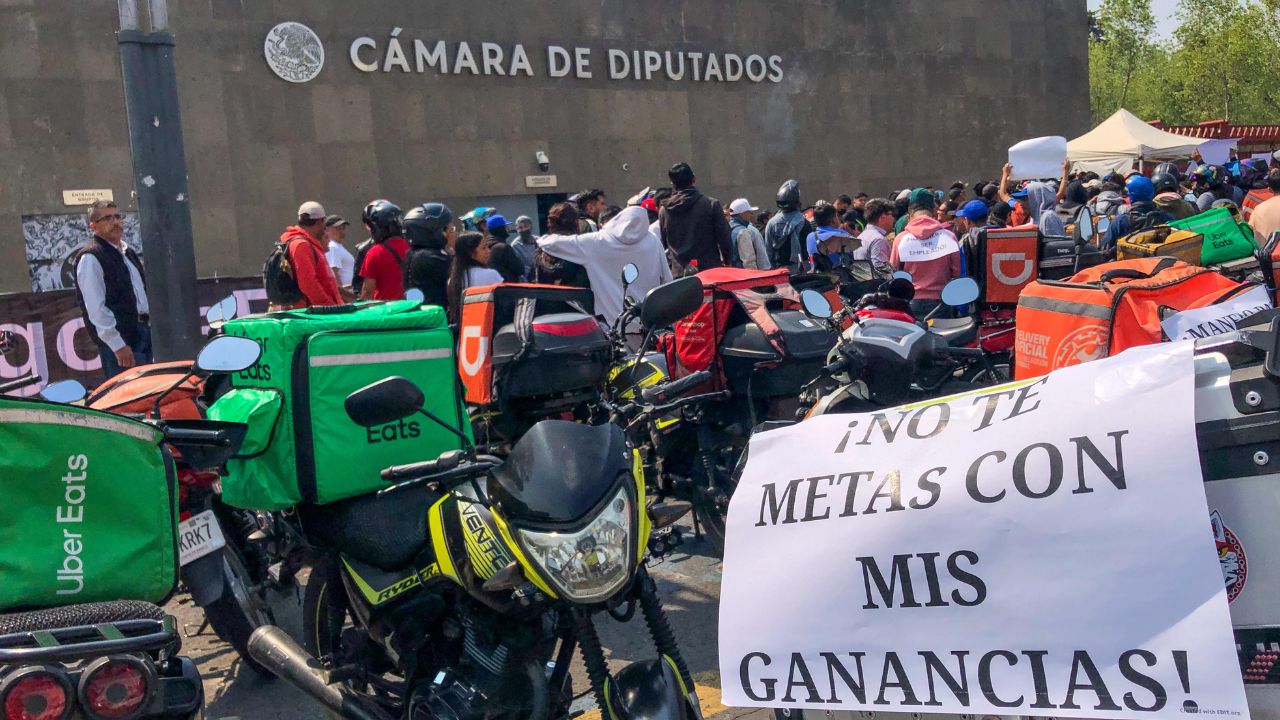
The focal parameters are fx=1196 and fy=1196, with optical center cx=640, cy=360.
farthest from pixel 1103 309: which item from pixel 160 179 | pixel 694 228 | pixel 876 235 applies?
pixel 876 235

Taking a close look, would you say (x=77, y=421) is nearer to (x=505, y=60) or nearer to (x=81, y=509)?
(x=81, y=509)

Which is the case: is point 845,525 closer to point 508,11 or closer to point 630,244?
point 630,244

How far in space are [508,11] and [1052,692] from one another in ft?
58.3

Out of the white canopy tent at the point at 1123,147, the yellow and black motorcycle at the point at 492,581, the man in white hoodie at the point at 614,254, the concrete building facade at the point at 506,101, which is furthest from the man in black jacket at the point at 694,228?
the white canopy tent at the point at 1123,147

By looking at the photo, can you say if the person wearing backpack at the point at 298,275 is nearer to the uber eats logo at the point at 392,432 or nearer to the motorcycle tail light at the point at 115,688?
the uber eats logo at the point at 392,432

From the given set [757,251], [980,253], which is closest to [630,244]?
[980,253]

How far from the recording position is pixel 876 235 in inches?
397

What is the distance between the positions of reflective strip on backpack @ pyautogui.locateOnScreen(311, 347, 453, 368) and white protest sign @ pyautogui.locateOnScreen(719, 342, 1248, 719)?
1721 mm

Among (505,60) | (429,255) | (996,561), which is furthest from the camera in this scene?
(505,60)

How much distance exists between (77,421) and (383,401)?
2.42 feet

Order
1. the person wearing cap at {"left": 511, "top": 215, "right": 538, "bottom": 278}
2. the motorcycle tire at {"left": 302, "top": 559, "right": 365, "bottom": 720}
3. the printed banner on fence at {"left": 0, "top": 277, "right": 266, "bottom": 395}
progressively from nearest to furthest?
1. the motorcycle tire at {"left": 302, "top": 559, "right": 365, "bottom": 720}
2. the printed banner on fence at {"left": 0, "top": 277, "right": 266, "bottom": 395}
3. the person wearing cap at {"left": 511, "top": 215, "right": 538, "bottom": 278}

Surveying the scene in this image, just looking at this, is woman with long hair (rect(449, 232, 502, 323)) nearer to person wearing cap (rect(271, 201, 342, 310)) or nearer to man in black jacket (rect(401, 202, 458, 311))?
man in black jacket (rect(401, 202, 458, 311))

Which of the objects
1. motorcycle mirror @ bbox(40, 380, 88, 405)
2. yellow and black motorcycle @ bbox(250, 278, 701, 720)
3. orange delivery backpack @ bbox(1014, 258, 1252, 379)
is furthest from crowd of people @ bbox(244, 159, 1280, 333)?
orange delivery backpack @ bbox(1014, 258, 1252, 379)

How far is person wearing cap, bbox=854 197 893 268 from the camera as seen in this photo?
390 inches
